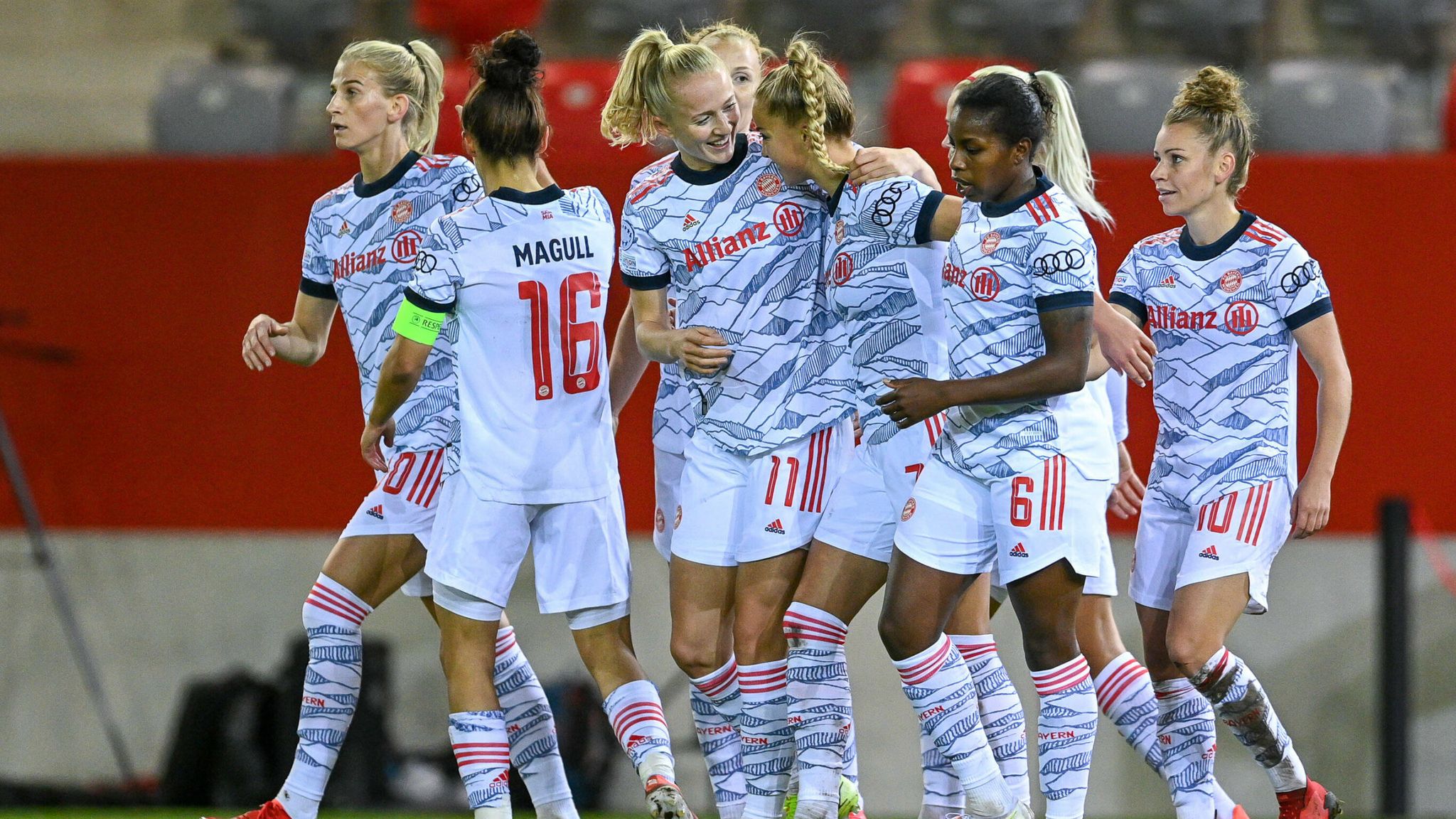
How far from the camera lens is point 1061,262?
3473 millimetres

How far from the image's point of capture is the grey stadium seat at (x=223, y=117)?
25.2ft

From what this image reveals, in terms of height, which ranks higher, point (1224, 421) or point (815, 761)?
point (1224, 421)

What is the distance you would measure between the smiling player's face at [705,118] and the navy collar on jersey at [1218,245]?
1149 mm

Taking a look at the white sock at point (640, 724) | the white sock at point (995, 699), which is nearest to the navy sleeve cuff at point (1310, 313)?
the white sock at point (995, 699)

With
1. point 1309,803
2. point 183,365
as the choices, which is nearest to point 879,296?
→ point 1309,803

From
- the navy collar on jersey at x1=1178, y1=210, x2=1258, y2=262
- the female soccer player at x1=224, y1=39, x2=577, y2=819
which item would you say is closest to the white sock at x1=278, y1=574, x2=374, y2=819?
the female soccer player at x1=224, y1=39, x2=577, y2=819

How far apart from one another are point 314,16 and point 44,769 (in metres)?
3.93

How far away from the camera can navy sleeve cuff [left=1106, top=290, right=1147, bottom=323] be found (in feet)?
13.6

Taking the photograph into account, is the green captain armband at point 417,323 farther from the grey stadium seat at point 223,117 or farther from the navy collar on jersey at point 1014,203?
the grey stadium seat at point 223,117

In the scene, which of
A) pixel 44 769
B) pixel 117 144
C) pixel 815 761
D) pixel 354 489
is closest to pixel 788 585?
pixel 815 761

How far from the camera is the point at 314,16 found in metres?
8.75

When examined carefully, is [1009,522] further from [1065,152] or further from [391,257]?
[391,257]

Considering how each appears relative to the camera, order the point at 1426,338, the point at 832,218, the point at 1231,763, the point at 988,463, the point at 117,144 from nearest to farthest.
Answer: the point at 988,463 < the point at 832,218 < the point at 1426,338 < the point at 1231,763 < the point at 117,144

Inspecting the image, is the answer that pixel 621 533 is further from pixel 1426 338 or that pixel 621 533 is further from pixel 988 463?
pixel 1426 338
